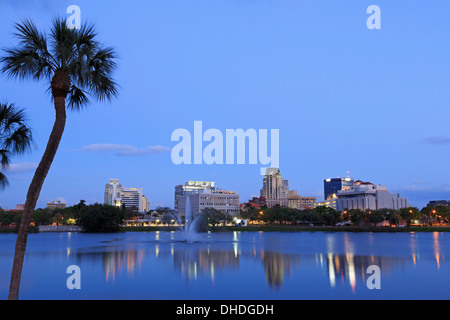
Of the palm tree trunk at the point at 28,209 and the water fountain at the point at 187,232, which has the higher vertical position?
the palm tree trunk at the point at 28,209

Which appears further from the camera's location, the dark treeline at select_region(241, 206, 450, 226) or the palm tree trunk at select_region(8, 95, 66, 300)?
the dark treeline at select_region(241, 206, 450, 226)

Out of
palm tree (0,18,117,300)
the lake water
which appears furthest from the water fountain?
palm tree (0,18,117,300)

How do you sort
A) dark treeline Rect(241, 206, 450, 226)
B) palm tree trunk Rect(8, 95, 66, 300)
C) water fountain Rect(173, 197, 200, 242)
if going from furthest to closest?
1. dark treeline Rect(241, 206, 450, 226)
2. water fountain Rect(173, 197, 200, 242)
3. palm tree trunk Rect(8, 95, 66, 300)

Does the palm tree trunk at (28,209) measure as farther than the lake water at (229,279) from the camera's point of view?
No

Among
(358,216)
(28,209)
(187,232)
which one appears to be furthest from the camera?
(358,216)

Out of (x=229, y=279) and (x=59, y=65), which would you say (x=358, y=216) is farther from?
(x=59, y=65)

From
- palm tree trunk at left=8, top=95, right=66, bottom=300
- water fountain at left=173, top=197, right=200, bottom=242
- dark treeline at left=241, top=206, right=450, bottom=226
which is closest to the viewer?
palm tree trunk at left=8, top=95, right=66, bottom=300

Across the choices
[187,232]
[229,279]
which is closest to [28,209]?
[229,279]

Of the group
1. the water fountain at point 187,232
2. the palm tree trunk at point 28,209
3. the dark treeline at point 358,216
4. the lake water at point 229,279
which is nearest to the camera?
the palm tree trunk at point 28,209

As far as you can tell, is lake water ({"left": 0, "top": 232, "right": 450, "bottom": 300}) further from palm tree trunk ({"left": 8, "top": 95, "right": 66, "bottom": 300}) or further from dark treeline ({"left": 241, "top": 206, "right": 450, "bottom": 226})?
dark treeline ({"left": 241, "top": 206, "right": 450, "bottom": 226})

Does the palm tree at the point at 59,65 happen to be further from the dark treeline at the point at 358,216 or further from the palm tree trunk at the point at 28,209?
the dark treeline at the point at 358,216

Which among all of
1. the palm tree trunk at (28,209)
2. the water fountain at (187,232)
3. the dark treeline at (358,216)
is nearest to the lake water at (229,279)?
the palm tree trunk at (28,209)
